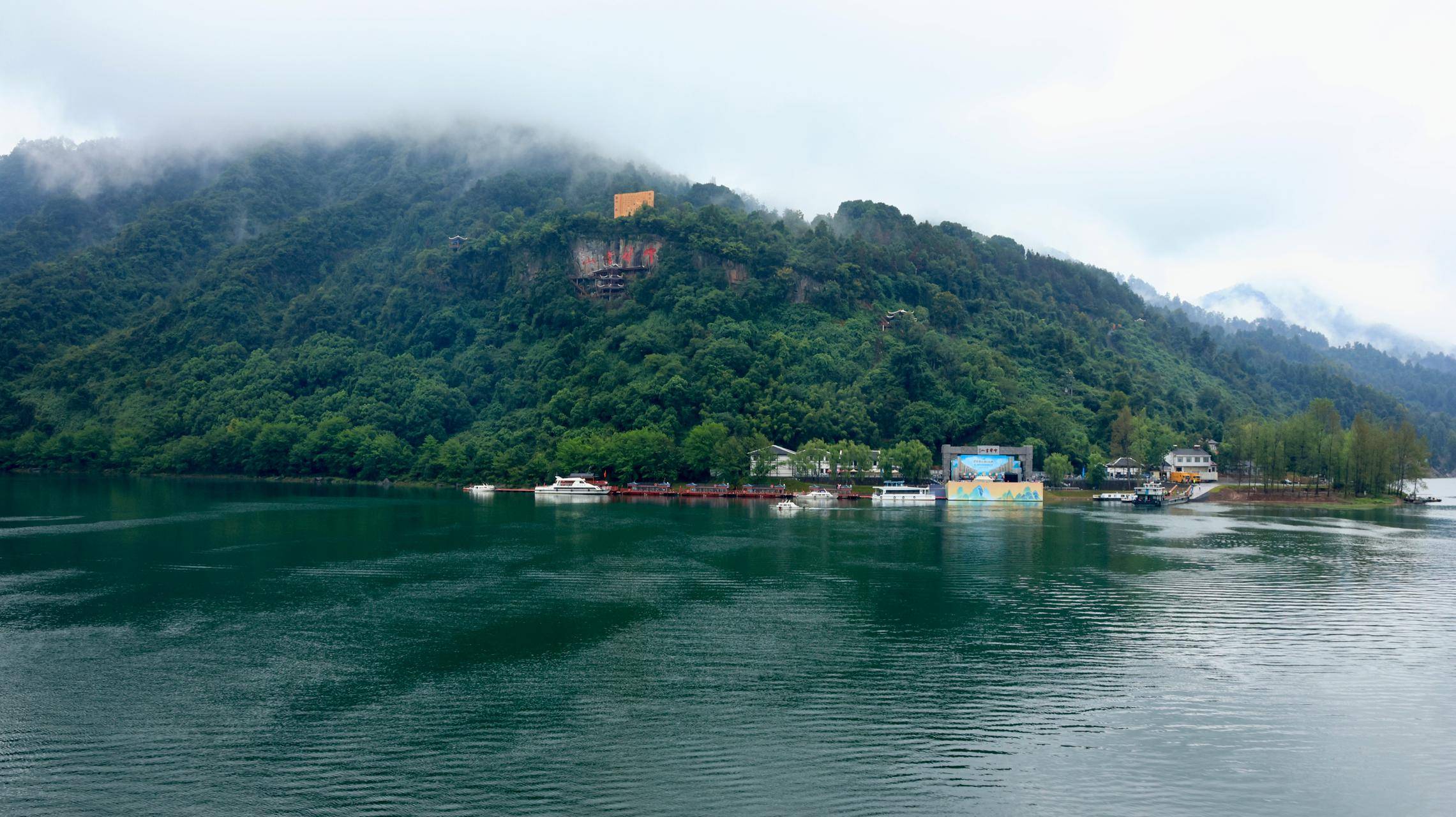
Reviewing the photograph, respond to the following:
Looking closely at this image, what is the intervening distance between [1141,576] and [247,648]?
3305 cm

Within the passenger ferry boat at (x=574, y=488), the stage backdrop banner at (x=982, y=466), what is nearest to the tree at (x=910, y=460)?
the stage backdrop banner at (x=982, y=466)

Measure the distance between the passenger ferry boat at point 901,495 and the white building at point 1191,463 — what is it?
33.4 meters

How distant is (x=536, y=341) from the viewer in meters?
111

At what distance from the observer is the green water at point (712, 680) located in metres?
17.0

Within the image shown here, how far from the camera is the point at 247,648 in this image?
25.4 meters

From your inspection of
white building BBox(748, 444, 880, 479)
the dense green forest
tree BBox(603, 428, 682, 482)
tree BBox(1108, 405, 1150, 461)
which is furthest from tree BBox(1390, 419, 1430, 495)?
tree BBox(603, 428, 682, 482)

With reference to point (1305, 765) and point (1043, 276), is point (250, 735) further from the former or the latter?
point (1043, 276)

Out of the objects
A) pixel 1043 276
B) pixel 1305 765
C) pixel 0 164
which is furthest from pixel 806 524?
pixel 0 164

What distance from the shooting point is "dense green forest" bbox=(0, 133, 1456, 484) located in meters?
92.6

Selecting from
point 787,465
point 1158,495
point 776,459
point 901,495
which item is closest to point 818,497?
point 901,495

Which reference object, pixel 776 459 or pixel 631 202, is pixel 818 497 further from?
pixel 631 202

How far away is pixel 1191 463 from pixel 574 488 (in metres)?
64.4

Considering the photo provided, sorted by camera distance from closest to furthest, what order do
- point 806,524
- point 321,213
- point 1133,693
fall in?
point 1133,693 < point 806,524 < point 321,213

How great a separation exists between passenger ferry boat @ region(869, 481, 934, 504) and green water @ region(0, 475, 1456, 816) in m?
32.0
